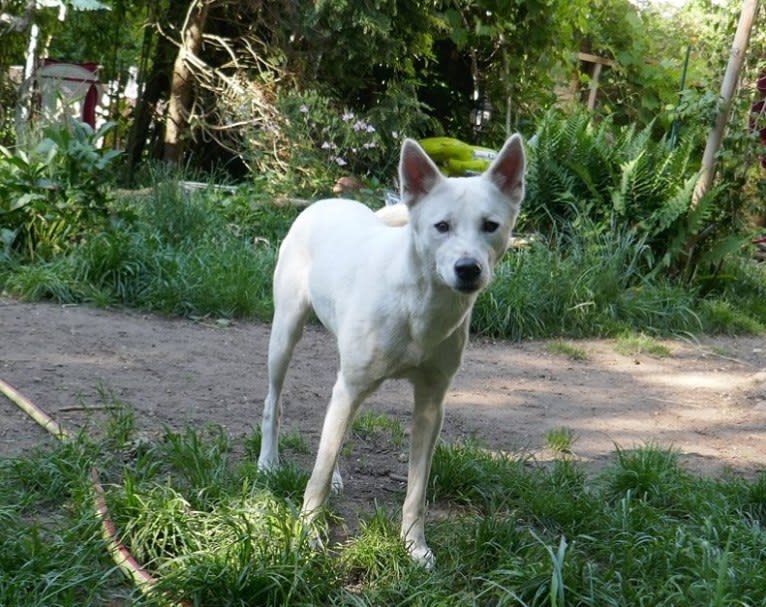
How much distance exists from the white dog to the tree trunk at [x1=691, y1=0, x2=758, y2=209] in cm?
548

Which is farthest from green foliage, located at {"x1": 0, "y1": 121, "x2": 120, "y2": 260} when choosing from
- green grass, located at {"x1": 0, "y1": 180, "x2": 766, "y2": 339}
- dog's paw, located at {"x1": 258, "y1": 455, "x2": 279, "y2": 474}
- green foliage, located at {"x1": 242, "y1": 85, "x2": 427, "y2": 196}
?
dog's paw, located at {"x1": 258, "y1": 455, "x2": 279, "y2": 474}

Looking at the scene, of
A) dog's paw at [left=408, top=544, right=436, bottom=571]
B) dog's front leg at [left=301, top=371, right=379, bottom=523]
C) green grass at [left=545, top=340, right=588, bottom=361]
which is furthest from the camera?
green grass at [left=545, top=340, right=588, bottom=361]

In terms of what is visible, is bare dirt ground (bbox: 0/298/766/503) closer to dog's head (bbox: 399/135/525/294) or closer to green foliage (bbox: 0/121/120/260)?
green foliage (bbox: 0/121/120/260)

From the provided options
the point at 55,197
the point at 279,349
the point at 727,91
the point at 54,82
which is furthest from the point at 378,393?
the point at 54,82

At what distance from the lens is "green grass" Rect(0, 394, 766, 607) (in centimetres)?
299

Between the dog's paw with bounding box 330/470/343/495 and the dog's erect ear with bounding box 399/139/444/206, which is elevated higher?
the dog's erect ear with bounding box 399/139/444/206

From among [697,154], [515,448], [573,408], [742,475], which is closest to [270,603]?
[515,448]

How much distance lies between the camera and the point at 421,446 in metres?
3.64

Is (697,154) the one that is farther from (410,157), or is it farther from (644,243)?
(410,157)

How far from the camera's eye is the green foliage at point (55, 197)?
299 inches

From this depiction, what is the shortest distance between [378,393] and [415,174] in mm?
2576

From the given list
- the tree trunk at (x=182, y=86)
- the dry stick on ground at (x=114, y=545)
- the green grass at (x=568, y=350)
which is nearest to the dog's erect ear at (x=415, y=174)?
the dry stick on ground at (x=114, y=545)

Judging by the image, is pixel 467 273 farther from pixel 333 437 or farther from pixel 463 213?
pixel 333 437

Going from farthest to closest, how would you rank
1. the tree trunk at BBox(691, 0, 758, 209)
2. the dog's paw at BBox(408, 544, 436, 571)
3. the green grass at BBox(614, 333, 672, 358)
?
the tree trunk at BBox(691, 0, 758, 209)
the green grass at BBox(614, 333, 672, 358)
the dog's paw at BBox(408, 544, 436, 571)
